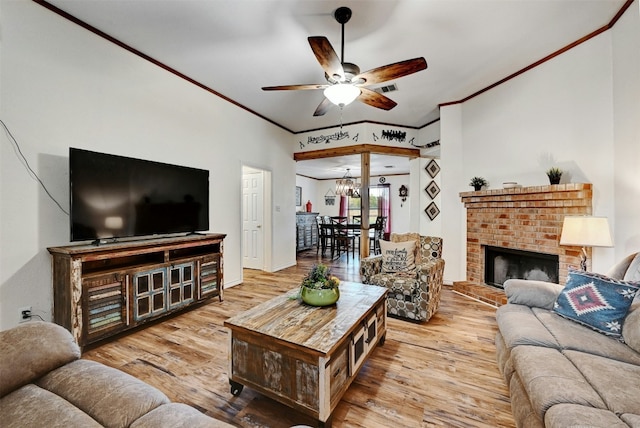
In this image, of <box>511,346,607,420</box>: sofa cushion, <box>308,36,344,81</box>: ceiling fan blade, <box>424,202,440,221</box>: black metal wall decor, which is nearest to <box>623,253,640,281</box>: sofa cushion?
<box>511,346,607,420</box>: sofa cushion

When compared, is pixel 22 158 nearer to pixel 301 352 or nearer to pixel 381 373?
pixel 301 352

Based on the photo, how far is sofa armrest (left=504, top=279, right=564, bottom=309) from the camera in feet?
6.62

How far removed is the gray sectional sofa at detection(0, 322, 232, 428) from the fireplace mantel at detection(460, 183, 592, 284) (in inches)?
140

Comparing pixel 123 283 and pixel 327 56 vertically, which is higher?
pixel 327 56

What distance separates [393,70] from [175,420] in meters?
2.51

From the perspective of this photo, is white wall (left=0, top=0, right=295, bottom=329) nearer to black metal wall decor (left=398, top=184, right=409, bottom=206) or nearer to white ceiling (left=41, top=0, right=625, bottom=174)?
white ceiling (left=41, top=0, right=625, bottom=174)

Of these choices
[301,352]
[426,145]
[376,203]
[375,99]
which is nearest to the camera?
[301,352]

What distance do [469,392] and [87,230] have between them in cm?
330

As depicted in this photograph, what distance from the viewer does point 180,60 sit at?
10.2 ft

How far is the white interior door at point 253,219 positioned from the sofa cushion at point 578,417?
15.4ft

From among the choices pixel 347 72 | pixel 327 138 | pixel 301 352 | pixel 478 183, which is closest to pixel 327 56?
pixel 347 72

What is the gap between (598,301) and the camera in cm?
172

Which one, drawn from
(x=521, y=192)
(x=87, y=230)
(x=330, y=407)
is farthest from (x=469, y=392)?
(x=87, y=230)

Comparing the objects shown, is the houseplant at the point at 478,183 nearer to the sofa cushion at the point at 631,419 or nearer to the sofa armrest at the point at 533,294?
the sofa armrest at the point at 533,294
